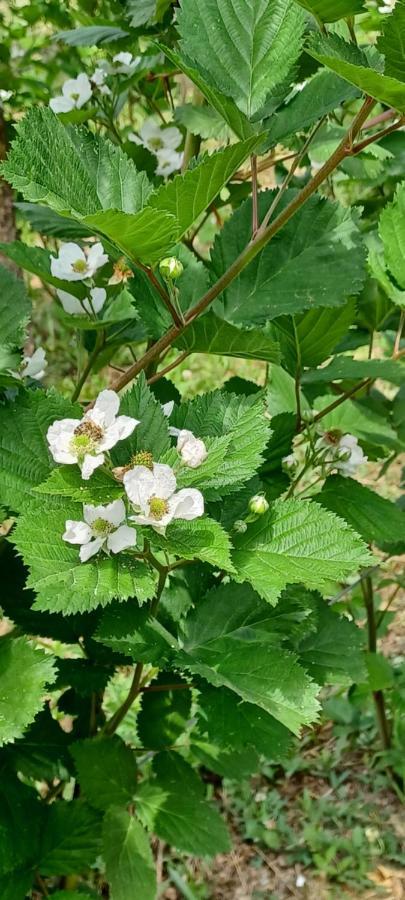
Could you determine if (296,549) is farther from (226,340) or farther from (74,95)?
(74,95)

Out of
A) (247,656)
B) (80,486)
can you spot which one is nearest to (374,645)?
(247,656)

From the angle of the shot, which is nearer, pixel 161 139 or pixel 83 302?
pixel 83 302

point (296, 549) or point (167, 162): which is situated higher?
point (167, 162)

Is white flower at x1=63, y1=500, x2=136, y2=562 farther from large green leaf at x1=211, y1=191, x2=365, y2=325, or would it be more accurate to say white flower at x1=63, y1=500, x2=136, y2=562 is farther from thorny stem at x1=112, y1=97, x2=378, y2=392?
large green leaf at x1=211, y1=191, x2=365, y2=325

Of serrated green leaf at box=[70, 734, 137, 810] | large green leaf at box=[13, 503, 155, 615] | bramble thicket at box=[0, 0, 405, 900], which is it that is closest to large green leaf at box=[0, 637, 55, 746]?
bramble thicket at box=[0, 0, 405, 900]

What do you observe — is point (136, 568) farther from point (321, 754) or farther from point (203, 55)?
point (321, 754)

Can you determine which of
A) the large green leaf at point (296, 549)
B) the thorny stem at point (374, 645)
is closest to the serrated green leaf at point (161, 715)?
the large green leaf at point (296, 549)
